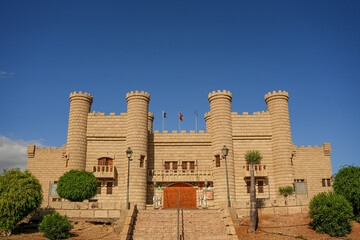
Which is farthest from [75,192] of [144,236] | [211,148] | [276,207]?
[276,207]

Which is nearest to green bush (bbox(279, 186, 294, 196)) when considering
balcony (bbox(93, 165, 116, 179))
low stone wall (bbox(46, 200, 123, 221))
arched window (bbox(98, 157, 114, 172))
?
low stone wall (bbox(46, 200, 123, 221))

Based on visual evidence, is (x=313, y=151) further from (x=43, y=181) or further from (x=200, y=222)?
(x=43, y=181)

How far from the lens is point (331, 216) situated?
68.7 ft

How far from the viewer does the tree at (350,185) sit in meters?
24.8

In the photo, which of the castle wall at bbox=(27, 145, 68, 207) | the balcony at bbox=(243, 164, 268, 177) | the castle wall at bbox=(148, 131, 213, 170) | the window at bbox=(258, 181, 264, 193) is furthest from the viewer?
the castle wall at bbox=(27, 145, 68, 207)

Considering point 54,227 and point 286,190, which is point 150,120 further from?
point 54,227

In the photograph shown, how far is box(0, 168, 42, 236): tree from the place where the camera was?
858 inches

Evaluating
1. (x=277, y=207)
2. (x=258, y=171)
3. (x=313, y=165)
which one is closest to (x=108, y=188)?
(x=258, y=171)

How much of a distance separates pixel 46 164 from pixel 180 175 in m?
15.8

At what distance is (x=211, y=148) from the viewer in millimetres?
34531

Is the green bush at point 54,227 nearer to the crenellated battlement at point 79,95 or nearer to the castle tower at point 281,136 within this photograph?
the crenellated battlement at point 79,95

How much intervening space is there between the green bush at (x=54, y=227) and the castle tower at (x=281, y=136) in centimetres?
2033

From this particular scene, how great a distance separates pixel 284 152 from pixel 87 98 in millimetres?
20703

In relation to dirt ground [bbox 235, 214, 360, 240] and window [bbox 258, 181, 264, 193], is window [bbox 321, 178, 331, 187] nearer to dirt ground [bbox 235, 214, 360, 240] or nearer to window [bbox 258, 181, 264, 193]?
window [bbox 258, 181, 264, 193]
